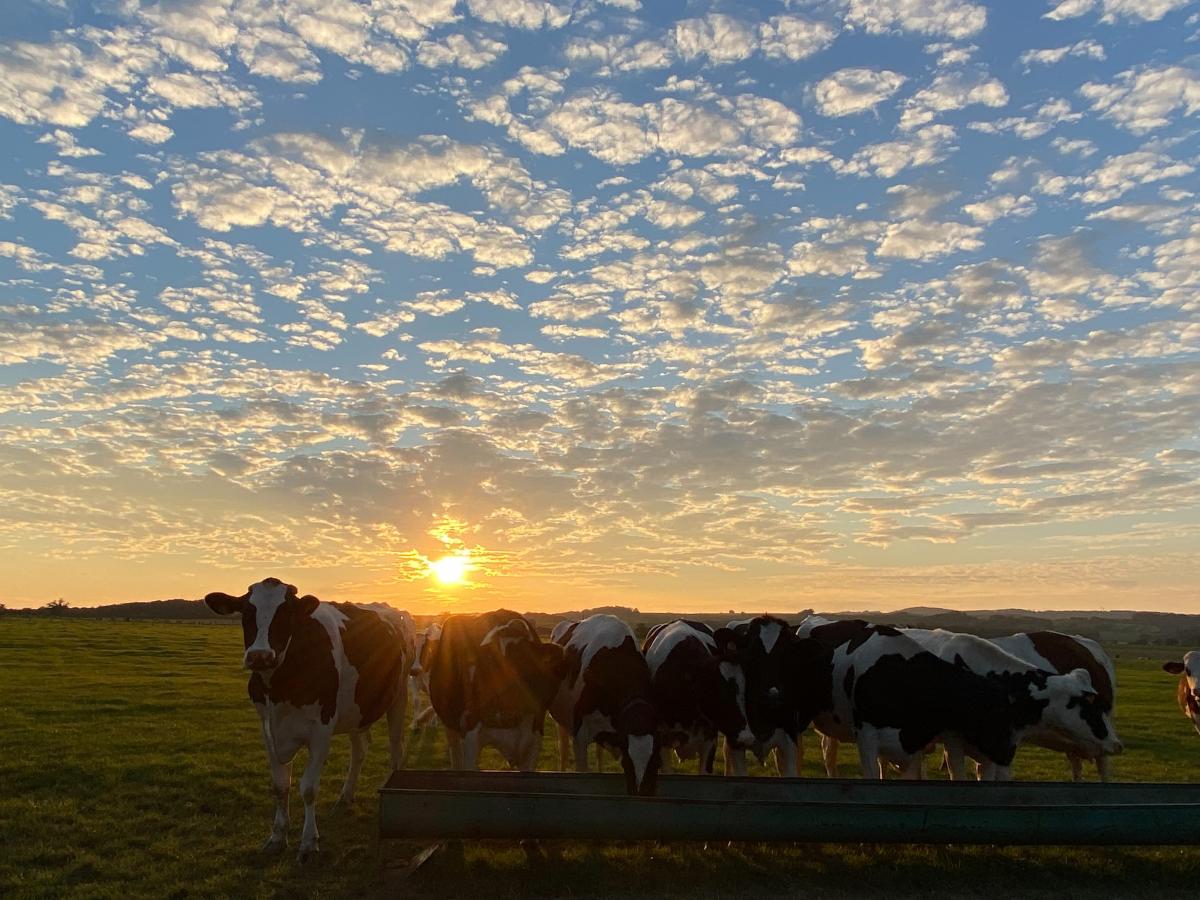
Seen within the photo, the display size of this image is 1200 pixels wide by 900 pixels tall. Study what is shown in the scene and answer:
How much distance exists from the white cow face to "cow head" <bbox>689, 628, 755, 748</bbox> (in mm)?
3779

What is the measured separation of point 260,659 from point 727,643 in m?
5.79

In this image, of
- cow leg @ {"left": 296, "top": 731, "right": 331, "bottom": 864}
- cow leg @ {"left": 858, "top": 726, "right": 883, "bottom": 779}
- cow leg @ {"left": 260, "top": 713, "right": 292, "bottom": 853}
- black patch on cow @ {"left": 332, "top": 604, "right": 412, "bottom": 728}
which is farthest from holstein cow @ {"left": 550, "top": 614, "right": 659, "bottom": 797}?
cow leg @ {"left": 260, "top": 713, "right": 292, "bottom": 853}

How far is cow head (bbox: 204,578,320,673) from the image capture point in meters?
9.66

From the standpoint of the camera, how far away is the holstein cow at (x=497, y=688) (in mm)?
10945

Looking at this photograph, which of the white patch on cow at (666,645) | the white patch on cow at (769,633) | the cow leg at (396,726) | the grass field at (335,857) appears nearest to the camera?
the grass field at (335,857)

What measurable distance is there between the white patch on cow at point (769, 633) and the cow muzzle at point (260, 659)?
230 inches

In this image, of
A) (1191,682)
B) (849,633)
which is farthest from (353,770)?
(1191,682)

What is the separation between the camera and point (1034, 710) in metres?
11.2

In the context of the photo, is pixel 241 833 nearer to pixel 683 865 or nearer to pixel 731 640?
pixel 683 865

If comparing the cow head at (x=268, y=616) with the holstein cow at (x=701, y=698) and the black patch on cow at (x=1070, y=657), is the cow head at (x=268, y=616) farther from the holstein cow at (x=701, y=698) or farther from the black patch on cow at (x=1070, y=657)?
the black patch on cow at (x=1070, y=657)

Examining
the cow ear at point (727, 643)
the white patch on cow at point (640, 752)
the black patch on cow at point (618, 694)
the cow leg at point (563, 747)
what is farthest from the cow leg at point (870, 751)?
the cow leg at point (563, 747)

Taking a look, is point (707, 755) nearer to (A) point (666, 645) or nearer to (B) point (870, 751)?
(A) point (666, 645)

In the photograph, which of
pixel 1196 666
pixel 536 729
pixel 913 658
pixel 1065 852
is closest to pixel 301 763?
pixel 536 729

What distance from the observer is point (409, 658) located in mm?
14891
